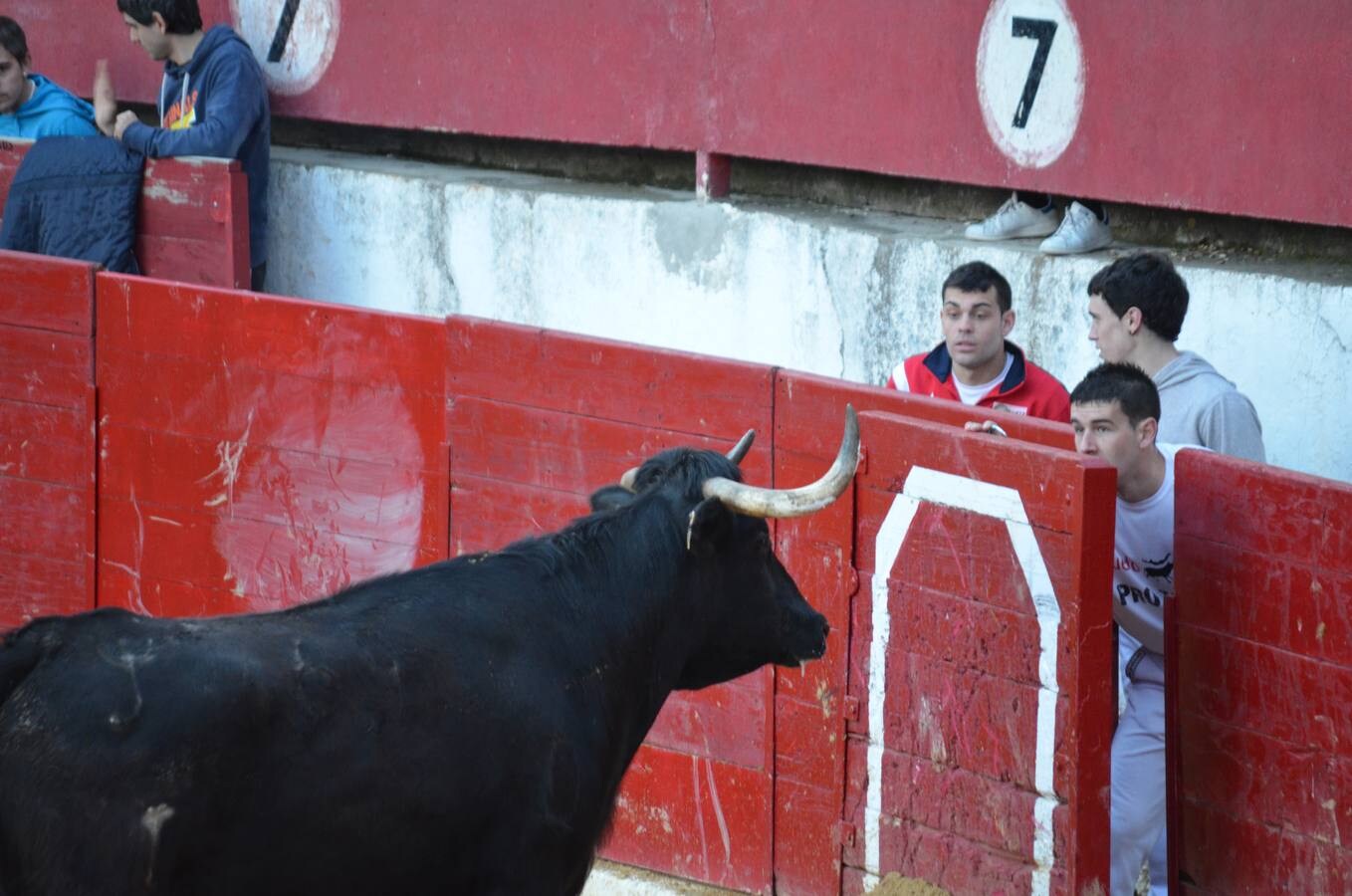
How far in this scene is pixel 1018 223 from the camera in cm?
715

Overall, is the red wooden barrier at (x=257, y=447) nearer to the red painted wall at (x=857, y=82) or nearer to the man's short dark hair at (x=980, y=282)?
the man's short dark hair at (x=980, y=282)

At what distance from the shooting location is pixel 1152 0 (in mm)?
6668

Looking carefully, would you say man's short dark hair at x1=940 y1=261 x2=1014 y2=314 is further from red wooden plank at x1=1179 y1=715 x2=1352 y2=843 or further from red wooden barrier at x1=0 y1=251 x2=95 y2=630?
red wooden barrier at x1=0 y1=251 x2=95 y2=630

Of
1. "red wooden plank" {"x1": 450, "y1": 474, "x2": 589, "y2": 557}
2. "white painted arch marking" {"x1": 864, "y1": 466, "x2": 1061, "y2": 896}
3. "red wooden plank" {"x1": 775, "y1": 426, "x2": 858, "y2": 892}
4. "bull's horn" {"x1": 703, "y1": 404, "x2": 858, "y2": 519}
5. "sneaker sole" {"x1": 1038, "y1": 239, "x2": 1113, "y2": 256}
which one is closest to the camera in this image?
"bull's horn" {"x1": 703, "y1": 404, "x2": 858, "y2": 519}

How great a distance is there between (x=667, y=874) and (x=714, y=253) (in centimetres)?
285

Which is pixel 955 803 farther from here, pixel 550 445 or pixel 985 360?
pixel 550 445

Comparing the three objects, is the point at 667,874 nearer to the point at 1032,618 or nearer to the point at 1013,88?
the point at 1032,618

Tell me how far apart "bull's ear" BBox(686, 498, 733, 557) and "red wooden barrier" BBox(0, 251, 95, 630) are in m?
3.38

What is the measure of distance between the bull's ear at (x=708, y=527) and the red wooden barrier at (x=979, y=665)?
744mm

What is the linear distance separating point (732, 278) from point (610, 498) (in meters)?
3.27

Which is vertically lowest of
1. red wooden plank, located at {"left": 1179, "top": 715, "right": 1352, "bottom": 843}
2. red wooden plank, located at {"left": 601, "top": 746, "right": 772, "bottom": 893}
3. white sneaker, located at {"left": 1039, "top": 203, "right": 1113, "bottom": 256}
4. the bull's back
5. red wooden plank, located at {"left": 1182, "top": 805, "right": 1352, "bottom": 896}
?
red wooden plank, located at {"left": 601, "top": 746, "right": 772, "bottom": 893}

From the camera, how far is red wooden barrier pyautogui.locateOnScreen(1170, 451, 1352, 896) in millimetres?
4496

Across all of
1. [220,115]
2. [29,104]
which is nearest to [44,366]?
[220,115]

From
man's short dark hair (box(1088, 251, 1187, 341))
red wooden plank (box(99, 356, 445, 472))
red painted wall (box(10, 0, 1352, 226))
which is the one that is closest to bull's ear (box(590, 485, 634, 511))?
man's short dark hair (box(1088, 251, 1187, 341))
